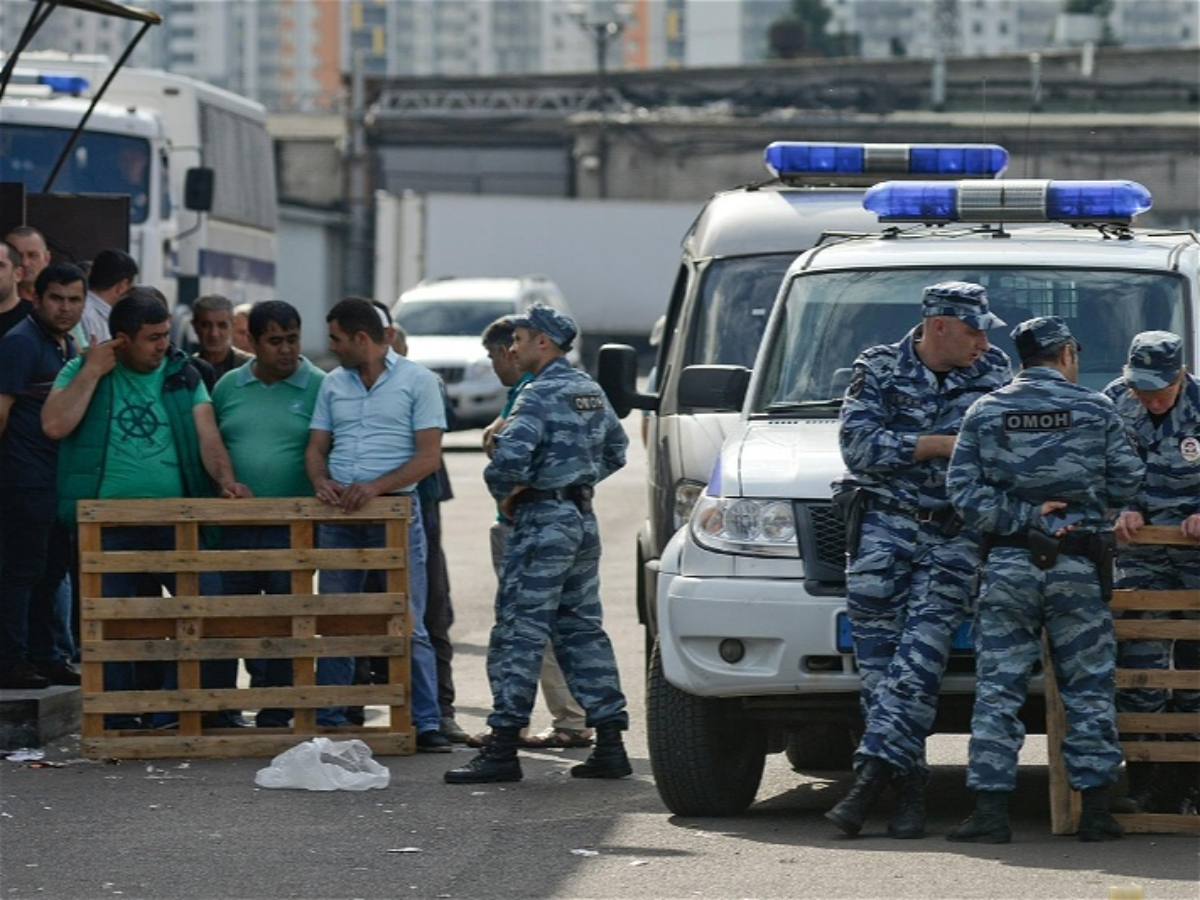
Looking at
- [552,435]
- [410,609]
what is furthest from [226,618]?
[552,435]

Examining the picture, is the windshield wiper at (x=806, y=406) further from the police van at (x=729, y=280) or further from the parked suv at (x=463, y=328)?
the parked suv at (x=463, y=328)

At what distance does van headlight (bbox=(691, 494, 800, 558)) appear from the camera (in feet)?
25.6

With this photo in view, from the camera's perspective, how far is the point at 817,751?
953 centimetres

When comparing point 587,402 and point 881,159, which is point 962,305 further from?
point 881,159

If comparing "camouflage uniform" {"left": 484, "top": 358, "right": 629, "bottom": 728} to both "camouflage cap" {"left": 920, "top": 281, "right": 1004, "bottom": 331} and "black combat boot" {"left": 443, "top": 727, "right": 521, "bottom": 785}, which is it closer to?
"black combat boot" {"left": 443, "top": 727, "right": 521, "bottom": 785}

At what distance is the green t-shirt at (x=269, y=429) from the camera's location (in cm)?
977

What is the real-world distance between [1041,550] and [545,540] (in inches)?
84.0

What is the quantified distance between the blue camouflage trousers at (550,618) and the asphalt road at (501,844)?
0.33 meters

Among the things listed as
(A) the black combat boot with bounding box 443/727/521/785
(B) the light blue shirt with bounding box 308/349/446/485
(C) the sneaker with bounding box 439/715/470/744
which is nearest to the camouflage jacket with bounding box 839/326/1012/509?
(A) the black combat boot with bounding box 443/727/521/785

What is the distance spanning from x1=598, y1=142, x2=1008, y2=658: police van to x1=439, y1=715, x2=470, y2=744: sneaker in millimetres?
861

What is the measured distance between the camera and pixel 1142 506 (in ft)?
26.1

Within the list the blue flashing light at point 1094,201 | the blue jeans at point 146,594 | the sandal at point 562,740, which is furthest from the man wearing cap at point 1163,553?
the blue jeans at point 146,594

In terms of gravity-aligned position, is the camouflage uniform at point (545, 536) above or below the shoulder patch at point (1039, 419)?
below

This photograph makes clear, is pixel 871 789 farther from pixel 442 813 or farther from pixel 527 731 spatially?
pixel 527 731
